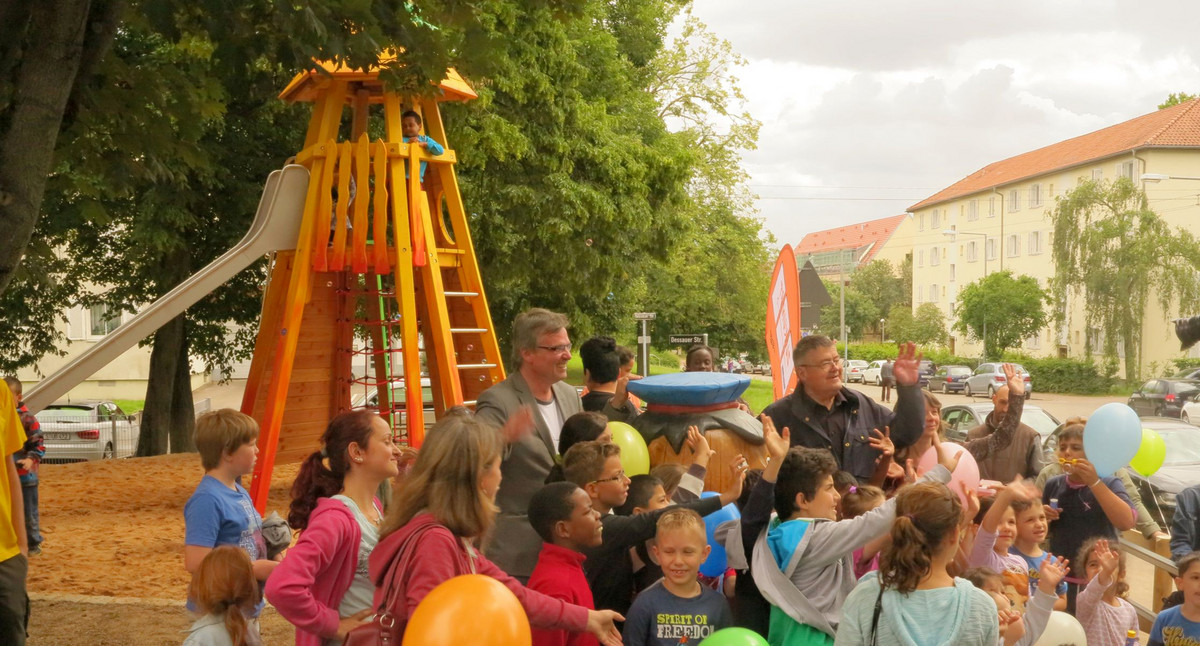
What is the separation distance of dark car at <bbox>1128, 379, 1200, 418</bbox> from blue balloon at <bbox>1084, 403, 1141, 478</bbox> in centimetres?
2525

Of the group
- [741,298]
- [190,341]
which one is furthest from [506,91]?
[741,298]

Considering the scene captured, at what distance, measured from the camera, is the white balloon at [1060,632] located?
4.39m

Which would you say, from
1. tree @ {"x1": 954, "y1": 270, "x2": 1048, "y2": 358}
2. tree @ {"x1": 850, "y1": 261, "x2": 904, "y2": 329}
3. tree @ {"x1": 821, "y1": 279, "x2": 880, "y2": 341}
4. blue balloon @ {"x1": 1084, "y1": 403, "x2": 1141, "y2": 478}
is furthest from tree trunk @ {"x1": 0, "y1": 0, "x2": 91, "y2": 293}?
tree @ {"x1": 850, "y1": 261, "x2": 904, "y2": 329}

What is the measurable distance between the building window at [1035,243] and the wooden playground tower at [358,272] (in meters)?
55.4

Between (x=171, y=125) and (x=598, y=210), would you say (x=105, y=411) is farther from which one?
(x=171, y=125)

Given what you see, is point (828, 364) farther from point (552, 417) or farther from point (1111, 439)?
point (1111, 439)

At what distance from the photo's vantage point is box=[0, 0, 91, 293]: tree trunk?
Answer: 4.71 meters

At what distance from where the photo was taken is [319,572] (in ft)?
12.0

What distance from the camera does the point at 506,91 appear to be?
15914 millimetres

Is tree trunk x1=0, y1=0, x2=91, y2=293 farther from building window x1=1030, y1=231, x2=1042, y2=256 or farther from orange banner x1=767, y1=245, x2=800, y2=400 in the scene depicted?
building window x1=1030, y1=231, x2=1042, y2=256

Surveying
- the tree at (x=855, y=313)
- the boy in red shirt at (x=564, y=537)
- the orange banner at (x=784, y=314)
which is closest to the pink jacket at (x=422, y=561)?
the boy in red shirt at (x=564, y=537)

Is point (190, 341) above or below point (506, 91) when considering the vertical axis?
below

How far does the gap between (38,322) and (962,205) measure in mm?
63141

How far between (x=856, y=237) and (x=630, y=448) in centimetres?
11056
